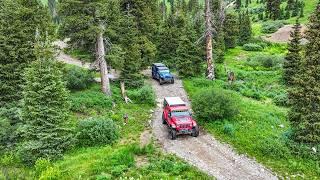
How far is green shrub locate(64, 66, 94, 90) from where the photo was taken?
3622 centimetres

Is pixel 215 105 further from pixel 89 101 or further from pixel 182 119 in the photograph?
pixel 89 101

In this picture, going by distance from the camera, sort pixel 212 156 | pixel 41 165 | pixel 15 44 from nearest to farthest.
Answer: pixel 41 165 < pixel 212 156 < pixel 15 44

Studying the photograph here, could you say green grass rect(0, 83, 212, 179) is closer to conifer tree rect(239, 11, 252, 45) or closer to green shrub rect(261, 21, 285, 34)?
conifer tree rect(239, 11, 252, 45)

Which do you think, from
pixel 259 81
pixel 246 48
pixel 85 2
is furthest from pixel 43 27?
pixel 246 48

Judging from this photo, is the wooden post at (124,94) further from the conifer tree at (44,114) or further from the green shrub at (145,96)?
the conifer tree at (44,114)

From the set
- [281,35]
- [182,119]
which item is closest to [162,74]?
[182,119]

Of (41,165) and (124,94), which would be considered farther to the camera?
(124,94)

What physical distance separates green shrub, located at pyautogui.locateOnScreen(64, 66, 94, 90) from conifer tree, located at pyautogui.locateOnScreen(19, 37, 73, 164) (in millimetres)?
11500

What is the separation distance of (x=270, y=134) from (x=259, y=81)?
17.5 m

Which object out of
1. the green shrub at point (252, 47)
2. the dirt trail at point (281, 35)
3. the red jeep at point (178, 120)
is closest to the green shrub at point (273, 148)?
the red jeep at point (178, 120)

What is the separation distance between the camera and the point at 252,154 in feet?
77.7

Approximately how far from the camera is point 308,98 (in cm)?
2322

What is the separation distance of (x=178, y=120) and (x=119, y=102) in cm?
956

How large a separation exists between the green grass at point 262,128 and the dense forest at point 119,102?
3.0 inches
